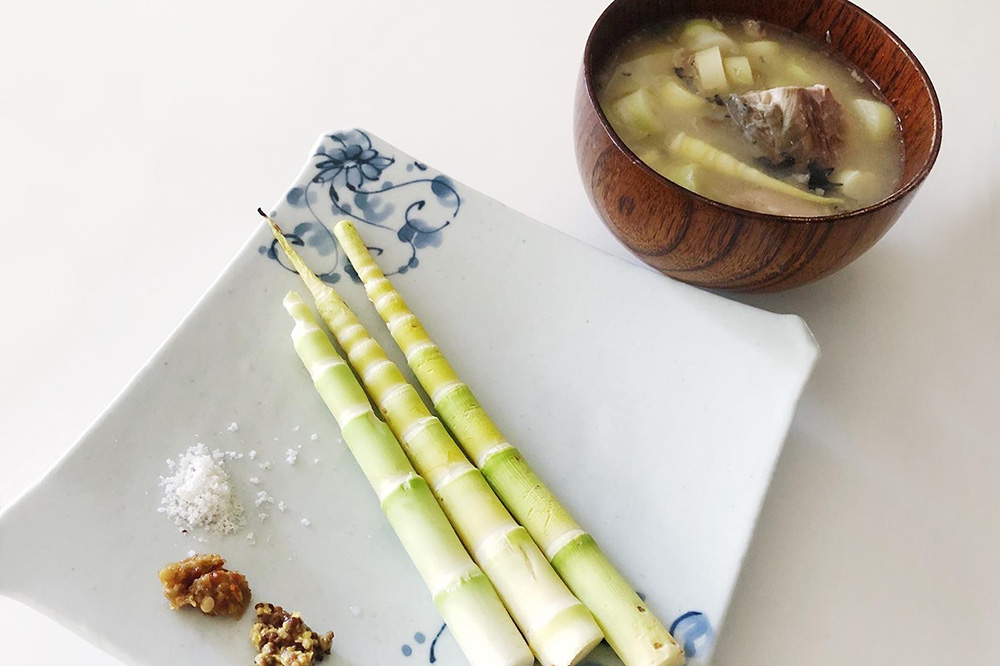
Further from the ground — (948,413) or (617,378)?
(948,413)

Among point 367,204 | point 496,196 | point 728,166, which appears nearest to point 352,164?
point 367,204

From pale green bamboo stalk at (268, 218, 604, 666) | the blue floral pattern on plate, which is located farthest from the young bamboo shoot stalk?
pale green bamboo stalk at (268, 218, 604, 666)

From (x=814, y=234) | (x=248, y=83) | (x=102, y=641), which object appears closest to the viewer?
(x=102, y=641)

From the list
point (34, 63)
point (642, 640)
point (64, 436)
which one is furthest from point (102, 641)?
point (34, 63)

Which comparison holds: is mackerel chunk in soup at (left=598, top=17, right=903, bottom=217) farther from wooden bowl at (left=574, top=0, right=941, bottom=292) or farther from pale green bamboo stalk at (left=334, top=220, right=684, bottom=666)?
pale green bamboo stalk at (left=334, top=220, right=684, bottom=666)

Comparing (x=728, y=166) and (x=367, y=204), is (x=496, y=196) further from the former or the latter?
(x=728, y=166)

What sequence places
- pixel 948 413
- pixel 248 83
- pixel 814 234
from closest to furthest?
pixel 814 234, pixel 948 413, pixel 248 83

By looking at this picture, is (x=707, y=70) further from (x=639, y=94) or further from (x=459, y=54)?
(x=459, y=54)

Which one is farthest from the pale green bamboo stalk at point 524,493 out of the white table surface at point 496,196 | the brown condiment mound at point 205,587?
the brown condiment mound at point 205,587
